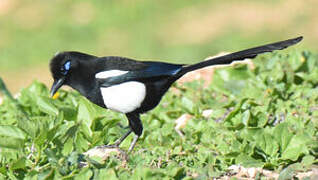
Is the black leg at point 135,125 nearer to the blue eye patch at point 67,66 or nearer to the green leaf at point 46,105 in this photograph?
the blue eye patch at point 67,66

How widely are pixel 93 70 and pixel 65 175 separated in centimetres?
106

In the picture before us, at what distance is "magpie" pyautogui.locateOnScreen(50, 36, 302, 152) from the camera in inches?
198

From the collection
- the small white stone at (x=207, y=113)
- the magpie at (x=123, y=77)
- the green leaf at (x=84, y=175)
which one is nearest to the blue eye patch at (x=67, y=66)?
the magpie at (x=123, y=77)

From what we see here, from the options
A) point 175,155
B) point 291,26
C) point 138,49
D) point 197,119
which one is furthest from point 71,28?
point 175,155

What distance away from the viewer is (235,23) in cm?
1273

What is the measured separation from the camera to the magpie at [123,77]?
5.02 m

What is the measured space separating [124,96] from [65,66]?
53 cm

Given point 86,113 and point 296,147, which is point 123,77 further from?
point 296,147

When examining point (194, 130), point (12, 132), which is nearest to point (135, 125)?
point (194, 130)

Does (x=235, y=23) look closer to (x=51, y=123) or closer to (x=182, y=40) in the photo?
(x=182, y=40)

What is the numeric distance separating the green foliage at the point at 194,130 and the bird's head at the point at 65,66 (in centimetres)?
33

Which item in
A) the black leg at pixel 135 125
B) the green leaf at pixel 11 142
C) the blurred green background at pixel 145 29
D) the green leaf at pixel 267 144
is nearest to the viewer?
the green leaf at pixel 11 142

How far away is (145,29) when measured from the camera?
43.0 feet

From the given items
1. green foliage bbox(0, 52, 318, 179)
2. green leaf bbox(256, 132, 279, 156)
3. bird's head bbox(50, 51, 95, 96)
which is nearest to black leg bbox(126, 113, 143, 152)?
green foliage bbox(0, 52, 318, 179)
